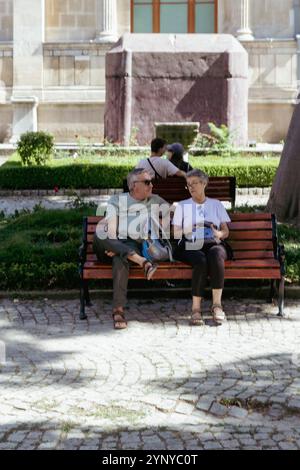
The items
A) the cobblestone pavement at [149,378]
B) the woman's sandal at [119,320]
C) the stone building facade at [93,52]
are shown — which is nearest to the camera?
the cobblestone pavement at [149,378]

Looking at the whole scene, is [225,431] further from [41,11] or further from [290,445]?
[41,11]

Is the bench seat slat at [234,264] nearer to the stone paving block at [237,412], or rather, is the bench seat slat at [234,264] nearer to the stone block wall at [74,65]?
the stone paving block at [237,412]

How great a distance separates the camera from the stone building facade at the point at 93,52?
2738 cm

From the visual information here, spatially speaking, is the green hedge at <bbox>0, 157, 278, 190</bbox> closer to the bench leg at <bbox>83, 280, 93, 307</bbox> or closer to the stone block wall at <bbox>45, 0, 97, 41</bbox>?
the bench leg at <bbox>83, 280, 93, 307</bbox>

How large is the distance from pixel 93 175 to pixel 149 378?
11.0 m

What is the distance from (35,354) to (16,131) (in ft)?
69.6

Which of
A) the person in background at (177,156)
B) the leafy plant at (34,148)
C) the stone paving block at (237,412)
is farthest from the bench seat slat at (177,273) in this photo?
the leafy plant at (34,148)

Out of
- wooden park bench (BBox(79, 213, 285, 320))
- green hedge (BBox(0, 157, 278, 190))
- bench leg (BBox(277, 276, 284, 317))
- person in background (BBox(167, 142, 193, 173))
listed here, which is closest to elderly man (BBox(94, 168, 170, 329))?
wooden park bench (BBox(79, 213, 285, 320))

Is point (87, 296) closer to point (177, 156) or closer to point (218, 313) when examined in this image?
point (218, 313)

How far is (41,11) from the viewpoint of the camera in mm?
28219

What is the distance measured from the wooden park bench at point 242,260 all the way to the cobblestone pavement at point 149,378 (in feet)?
1.02

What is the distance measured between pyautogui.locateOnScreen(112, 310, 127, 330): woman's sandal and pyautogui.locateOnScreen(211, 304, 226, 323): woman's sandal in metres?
0.67

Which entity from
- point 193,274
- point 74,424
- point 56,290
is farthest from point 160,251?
point 74,424

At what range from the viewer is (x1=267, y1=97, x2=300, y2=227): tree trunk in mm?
10609
